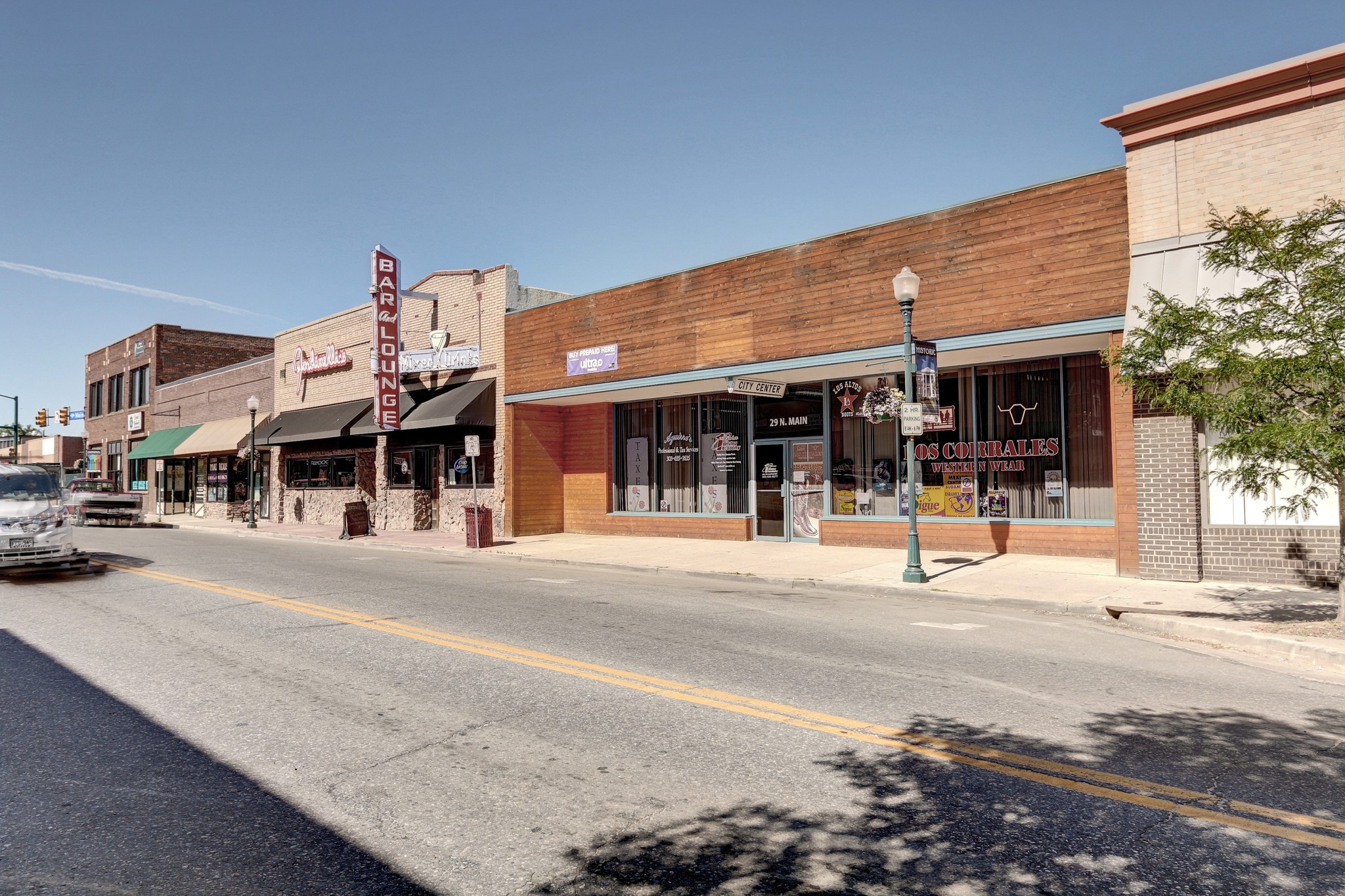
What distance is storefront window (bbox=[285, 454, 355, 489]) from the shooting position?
29.8 meters

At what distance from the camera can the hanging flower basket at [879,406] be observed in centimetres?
1666

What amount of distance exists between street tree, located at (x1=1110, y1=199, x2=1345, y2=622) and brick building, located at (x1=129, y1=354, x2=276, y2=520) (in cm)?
3155

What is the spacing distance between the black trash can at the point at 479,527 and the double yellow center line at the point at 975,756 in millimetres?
11890

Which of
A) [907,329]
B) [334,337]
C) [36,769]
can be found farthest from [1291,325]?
[334,337]

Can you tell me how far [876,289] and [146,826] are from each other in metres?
14.1

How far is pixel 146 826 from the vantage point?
3.88 m

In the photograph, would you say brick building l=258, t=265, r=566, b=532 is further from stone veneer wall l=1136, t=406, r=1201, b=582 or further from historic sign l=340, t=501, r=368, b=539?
stone veneer wall l=1136, t=406, r=1201, b=582

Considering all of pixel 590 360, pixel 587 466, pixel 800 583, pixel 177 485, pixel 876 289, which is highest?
pixel 876 289

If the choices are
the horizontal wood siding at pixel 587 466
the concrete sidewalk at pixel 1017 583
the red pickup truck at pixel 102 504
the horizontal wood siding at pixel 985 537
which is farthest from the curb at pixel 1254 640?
the red pickup truck at pixel 102 504

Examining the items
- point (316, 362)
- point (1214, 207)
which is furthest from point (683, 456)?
point (316, 362)

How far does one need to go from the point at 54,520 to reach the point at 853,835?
1433cm

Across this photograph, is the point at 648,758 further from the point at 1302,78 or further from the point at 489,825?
the point at 1302,78

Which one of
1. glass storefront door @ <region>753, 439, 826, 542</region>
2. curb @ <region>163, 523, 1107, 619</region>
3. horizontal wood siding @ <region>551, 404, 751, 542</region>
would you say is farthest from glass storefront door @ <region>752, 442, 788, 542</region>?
curb @ <region>163, 523, 1107, 619</region>

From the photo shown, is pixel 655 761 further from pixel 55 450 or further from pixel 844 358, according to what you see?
pixel 55 450
